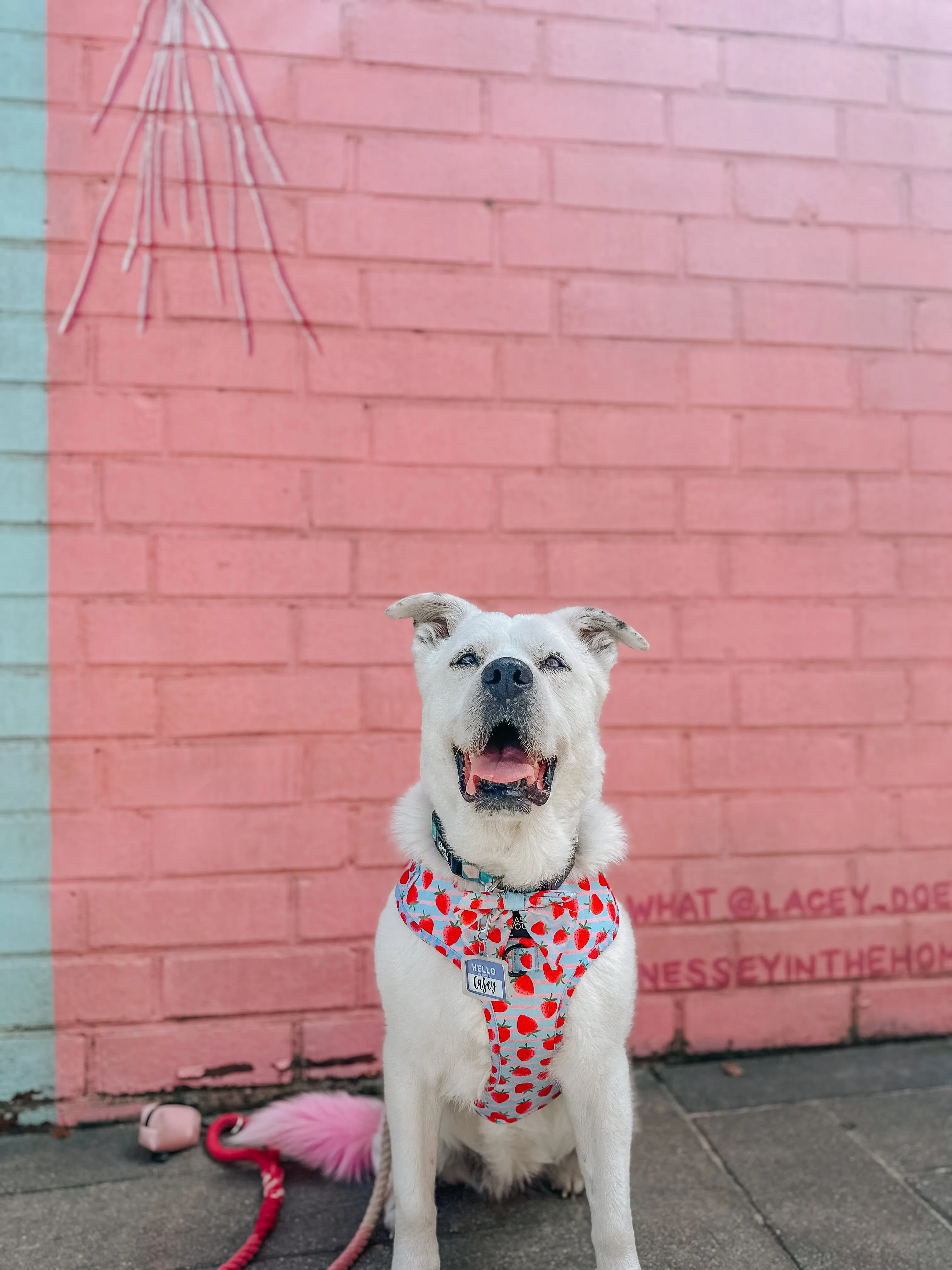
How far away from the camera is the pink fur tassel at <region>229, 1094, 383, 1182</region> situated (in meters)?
2.28

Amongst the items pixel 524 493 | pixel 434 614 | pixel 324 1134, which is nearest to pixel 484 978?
pixel 434 614

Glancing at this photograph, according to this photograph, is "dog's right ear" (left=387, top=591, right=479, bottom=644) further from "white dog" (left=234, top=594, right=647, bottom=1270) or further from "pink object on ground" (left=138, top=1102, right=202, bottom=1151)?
"pink object on ground" (left=138, top=1102, right=202, bottom=1151)

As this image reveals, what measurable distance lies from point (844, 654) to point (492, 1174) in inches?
76.2

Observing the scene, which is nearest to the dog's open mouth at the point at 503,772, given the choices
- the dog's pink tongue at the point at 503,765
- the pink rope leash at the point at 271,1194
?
the dog's pink tongue at the point at 503,765

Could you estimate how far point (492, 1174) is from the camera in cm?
210

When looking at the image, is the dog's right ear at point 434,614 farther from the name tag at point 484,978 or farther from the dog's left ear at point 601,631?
the name tag at point 484,978

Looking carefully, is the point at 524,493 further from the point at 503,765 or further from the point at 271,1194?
the point at 271,1194

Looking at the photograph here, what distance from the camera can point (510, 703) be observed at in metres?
1.70

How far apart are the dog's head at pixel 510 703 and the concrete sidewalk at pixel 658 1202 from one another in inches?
42.0

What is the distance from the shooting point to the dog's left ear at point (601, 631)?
197 cm

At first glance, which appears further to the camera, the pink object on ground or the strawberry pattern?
the pink object on ground

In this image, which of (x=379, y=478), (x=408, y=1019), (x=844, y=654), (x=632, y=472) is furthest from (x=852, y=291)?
(x=408, y=1019)

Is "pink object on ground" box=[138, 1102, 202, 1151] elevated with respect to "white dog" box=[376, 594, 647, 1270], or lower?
lower

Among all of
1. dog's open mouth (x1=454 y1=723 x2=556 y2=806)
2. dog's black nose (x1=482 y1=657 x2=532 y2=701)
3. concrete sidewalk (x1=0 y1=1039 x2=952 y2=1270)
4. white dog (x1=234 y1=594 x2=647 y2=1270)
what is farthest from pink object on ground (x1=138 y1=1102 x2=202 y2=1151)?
dog's black nose (x1=482 y1=657 x2=532 y2=701)
